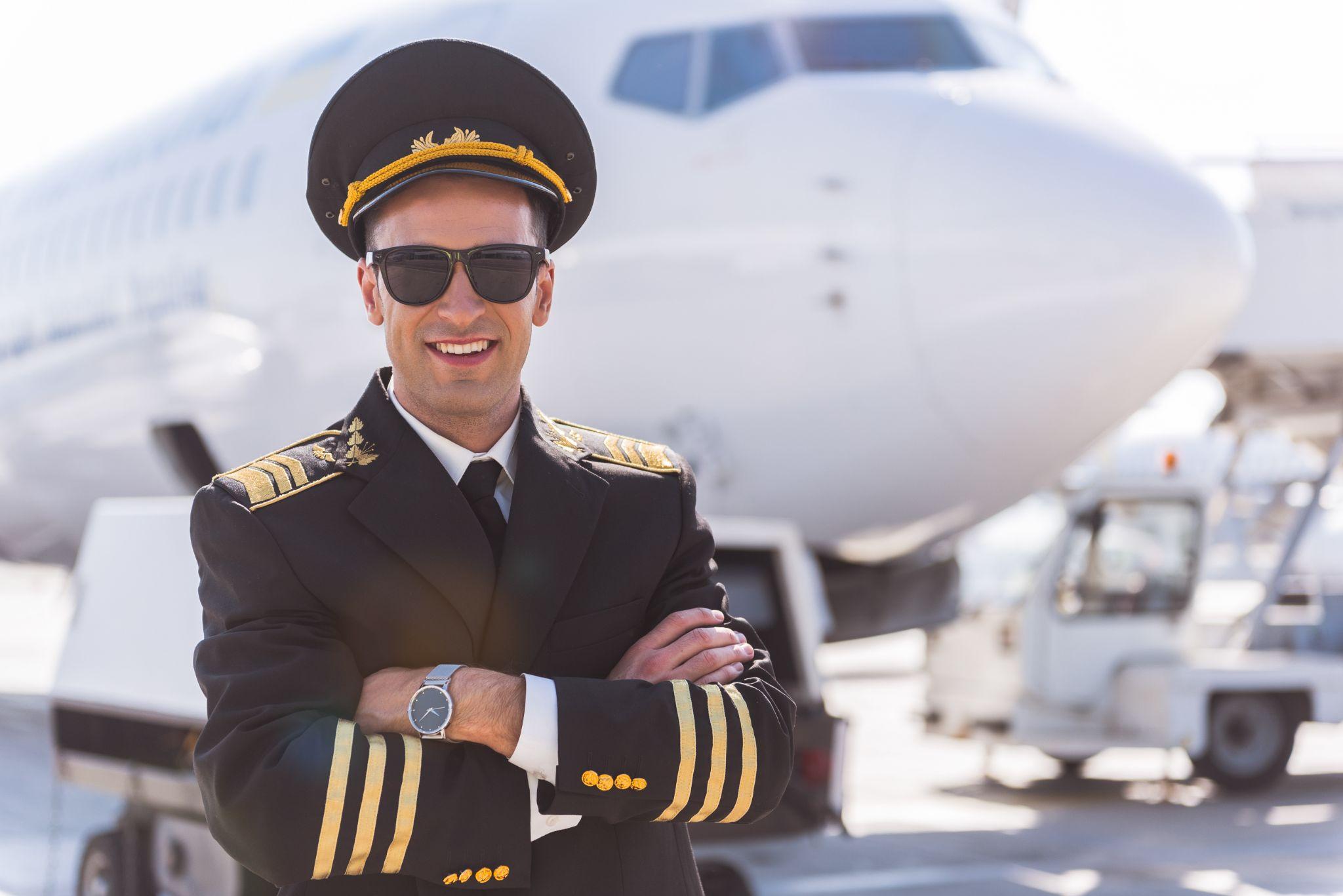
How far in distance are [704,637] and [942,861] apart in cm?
533

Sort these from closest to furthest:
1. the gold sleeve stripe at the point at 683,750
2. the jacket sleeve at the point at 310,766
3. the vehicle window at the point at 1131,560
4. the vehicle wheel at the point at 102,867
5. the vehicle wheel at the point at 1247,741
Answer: the jacket sleeve at the point at 310,766 < the gold sleeve stripe at the point at 683,750 < the vehicle wheel at the point at 102,867 < the vehicle wheel at the point at 1247,741 < the vehicle window at the point at 1131,560

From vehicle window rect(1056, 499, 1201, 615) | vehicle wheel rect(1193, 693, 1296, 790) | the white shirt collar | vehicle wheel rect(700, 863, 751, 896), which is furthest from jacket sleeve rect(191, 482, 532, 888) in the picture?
vehicle wheel rect(1193, 693, 1296, 790)

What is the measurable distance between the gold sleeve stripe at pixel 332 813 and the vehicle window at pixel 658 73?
16.0ft

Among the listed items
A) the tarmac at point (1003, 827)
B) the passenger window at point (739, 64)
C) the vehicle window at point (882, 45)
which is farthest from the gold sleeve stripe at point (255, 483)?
the vehicle window at point (882, 45)

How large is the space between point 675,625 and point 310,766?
0.50 meters

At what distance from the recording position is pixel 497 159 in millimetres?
1862

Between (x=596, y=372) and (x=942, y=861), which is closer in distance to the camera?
(x=596, y=372)

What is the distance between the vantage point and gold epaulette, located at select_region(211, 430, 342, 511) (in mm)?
1826

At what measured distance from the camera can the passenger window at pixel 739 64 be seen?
20.2ft

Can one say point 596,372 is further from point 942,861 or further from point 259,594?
point 259,594

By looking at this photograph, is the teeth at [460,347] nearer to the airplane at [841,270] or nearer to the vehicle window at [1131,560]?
the airplane at [841,270]

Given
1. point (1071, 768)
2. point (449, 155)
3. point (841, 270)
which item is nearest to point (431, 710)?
point (449, 155)

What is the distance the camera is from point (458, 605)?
1.82 metres

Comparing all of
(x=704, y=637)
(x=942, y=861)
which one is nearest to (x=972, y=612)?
(x=942, y=861)
